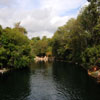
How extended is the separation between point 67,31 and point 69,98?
56.2 meters

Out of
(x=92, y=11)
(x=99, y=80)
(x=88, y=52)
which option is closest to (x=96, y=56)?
(x=88, y=52)

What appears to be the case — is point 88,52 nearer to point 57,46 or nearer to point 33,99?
point 33,99

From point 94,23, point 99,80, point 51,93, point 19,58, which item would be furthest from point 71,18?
point 51,93

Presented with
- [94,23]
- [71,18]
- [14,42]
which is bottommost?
[14,42]

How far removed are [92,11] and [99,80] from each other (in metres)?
23.5

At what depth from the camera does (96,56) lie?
38.7 m

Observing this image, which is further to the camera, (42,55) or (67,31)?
(42,55)

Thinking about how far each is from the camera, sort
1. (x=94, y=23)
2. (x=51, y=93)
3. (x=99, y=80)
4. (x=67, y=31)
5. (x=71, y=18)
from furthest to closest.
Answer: (x=67, y=31), (x=71, y=18), (x=94, y=23), (x=99, y=80), (x=51, y=93)

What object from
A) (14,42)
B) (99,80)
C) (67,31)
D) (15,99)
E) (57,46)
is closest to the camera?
(15,99)

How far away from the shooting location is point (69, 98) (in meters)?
20.0

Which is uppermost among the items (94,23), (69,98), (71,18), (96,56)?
(71,18)

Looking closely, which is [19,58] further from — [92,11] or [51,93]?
[92,11]

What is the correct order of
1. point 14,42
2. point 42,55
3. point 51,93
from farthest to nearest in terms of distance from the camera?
point 42,55 → point 14,42 → point 51,93

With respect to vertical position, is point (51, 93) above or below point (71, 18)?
below
